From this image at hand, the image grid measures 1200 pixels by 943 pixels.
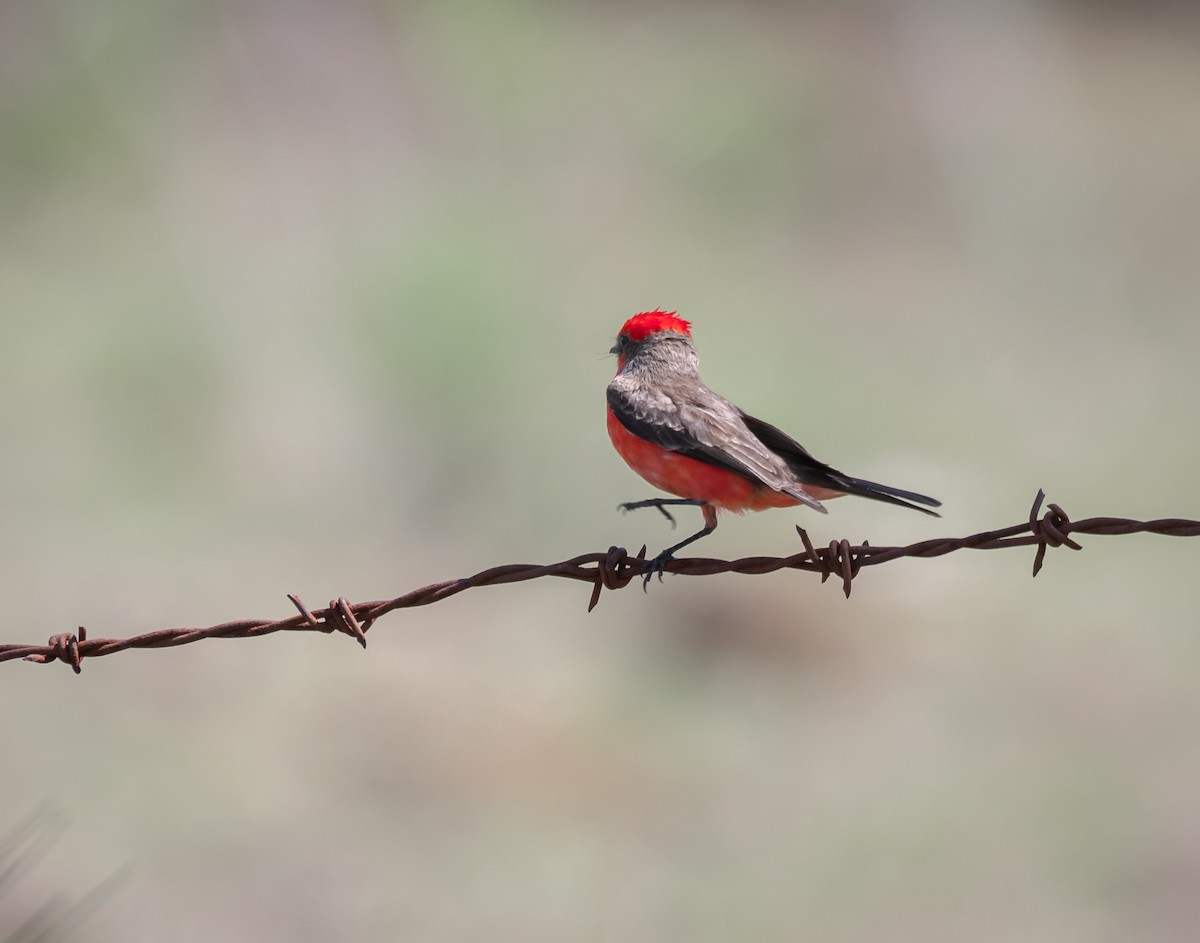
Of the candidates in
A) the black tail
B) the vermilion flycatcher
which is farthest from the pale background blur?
the black tail

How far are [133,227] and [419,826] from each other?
1905 centimetres

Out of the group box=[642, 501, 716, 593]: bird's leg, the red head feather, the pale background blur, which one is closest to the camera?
box=[642, 501, 716, 593]: bird's leg

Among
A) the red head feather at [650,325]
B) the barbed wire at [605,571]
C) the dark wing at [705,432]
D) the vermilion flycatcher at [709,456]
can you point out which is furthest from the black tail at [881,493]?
the red head feather at [650,325]

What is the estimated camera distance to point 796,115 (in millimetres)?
36156

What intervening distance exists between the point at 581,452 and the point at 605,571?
17147 millimetres

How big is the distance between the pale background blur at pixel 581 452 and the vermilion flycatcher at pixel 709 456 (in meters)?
6.38

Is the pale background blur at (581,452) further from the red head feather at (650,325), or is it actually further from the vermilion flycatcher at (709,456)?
the vermilion flycatcher at (709,456)

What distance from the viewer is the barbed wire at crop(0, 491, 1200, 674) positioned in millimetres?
4602

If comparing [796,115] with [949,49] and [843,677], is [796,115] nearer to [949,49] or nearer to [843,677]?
[949,49]

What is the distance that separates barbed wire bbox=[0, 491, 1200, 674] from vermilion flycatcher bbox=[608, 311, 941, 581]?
0.76 m

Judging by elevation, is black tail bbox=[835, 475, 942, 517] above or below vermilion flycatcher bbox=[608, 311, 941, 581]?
below

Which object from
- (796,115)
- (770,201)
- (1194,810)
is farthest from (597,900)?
(796,115)

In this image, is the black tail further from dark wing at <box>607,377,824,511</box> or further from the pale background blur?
the pale background blur

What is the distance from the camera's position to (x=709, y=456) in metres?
6.00
